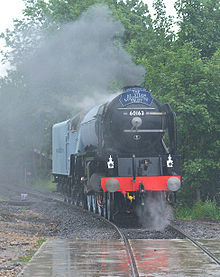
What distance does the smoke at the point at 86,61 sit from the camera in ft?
74.6

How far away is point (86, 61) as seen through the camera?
24.9 meters

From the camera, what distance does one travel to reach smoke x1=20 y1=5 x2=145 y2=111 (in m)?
22.8

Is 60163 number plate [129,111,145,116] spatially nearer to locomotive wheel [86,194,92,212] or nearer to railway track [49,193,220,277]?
railway track [49,193,220,277]

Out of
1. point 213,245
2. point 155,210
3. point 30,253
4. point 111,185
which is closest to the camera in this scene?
point 30,253

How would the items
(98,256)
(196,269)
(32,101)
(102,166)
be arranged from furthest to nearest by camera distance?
1. (32,101)
2. (102,166)
3. (98,256)
4. (196,269)

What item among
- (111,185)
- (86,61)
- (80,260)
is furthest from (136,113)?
(86,61)

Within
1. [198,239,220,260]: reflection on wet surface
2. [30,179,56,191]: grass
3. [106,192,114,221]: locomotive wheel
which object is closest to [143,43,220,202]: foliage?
[106,192,114,221]: locomotive wheel

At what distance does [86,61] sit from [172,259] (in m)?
16.6

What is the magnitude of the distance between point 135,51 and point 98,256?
14.0m

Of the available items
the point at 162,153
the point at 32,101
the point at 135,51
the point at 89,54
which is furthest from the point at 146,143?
the point at 32,101

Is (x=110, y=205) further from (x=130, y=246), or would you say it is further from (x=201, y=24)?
(x=201, y=24)

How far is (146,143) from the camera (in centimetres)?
1503

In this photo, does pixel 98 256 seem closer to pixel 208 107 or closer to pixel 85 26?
pixel 208 107

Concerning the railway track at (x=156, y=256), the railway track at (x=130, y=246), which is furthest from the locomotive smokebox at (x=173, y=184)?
the railway track at (x=156, y=256)
